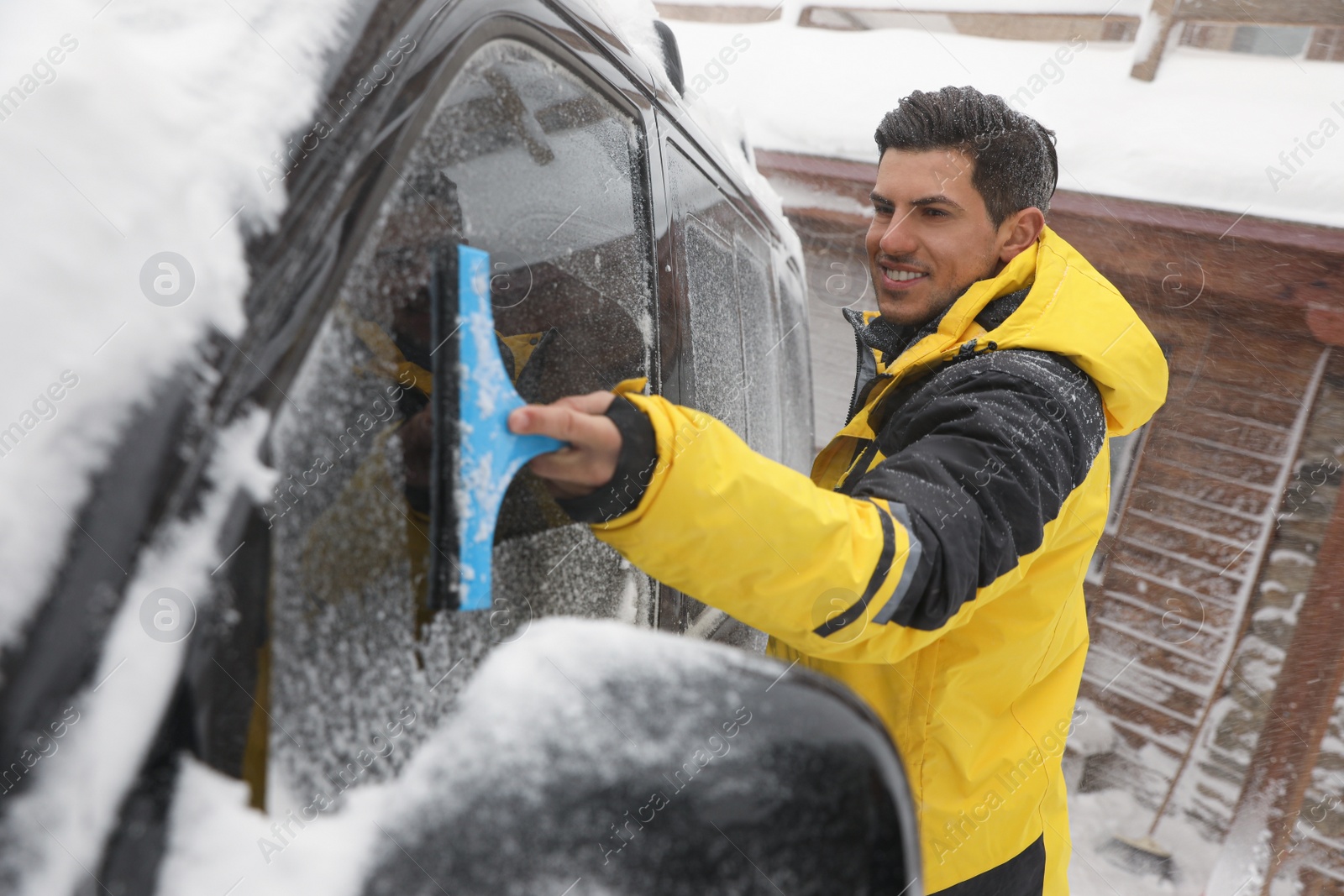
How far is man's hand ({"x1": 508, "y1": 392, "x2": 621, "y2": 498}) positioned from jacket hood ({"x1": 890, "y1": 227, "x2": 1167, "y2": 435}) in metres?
0.77

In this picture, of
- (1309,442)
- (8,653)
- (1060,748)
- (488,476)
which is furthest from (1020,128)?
(1309,442)

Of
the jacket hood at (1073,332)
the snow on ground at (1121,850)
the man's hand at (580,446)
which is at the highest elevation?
the man's hand at (580,446)

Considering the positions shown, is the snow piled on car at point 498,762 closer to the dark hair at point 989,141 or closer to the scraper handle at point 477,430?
the scraper handle at point 477,430

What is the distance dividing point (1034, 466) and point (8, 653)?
1.16 metres

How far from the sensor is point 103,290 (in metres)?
0.56

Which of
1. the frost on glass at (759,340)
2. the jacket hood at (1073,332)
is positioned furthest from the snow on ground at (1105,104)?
the jacket hood at (1073,332)

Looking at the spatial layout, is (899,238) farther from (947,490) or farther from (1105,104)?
(1105,104)

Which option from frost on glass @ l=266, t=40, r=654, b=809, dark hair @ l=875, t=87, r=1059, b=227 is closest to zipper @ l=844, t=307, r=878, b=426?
dark hair @ l=875, t=87, r=1059, b=227

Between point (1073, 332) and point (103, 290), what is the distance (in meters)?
1.30

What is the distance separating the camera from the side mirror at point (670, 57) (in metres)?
2.11

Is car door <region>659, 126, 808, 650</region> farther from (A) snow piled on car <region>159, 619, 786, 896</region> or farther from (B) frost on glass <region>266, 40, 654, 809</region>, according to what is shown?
(A) snow piled on car <region>159, 619, 786, 896</region>

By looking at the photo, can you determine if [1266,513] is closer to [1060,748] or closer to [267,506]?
[1060,748]

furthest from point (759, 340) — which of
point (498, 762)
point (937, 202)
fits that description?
point (498, 762)

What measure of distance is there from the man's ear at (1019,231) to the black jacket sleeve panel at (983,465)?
487 millimetres
